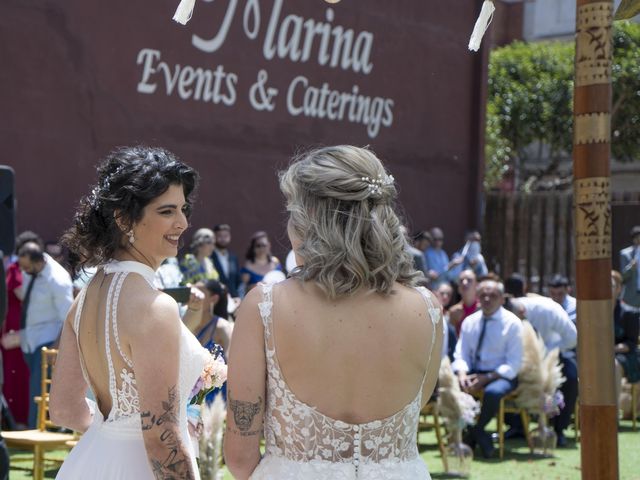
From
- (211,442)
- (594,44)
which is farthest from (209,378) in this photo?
(211,442)

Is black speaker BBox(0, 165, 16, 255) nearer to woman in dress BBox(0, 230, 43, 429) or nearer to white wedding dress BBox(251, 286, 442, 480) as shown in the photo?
woman in dress BBox(0, 230, 43, 429)

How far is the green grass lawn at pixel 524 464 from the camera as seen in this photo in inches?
336

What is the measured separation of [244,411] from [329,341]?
0.93 ft

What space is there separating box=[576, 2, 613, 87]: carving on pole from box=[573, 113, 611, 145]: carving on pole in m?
0.12

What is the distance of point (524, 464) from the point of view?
9.18 m

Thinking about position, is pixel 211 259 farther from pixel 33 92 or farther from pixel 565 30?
pixel 565 30

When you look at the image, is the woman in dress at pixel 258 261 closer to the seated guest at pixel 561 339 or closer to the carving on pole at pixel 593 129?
the seated guest at pixel 561 339

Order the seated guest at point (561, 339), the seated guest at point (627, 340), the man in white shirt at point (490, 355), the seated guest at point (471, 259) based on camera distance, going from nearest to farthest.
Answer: the man in white shirt at point (490, 355)
the seated guest at point (561, 339)
the seated guest at point (627, 340)
the seated guest at point (471, 259)

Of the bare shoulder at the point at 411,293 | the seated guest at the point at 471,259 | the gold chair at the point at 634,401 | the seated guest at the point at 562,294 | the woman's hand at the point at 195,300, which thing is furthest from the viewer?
the seated guest at the point at 471,259

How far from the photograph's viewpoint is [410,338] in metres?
2.79

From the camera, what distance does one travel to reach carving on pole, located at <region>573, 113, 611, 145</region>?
3518mm

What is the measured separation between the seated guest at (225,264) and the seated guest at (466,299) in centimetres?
244

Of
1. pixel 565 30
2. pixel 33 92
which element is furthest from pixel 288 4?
pixel 565 30

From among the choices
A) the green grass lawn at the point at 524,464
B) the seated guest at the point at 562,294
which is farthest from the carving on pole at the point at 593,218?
the seated guest at the point at 562,294
